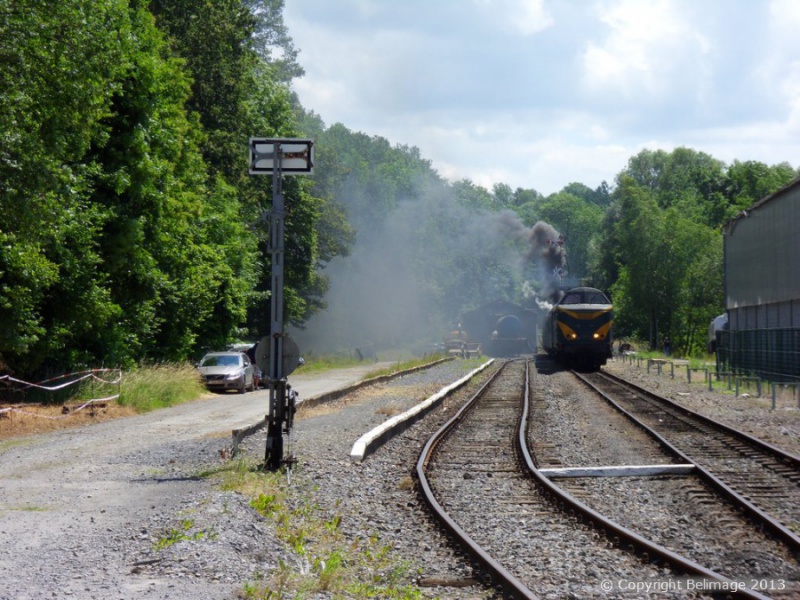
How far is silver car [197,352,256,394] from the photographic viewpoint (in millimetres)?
34188

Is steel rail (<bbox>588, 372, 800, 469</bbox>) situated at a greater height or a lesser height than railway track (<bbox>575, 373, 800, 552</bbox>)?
greater

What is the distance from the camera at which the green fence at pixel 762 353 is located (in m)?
33.0

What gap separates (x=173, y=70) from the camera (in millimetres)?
31859

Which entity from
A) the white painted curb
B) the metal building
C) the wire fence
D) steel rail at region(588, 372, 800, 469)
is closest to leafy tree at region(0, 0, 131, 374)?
the wire fence

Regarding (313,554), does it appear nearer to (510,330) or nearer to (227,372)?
(227,372)

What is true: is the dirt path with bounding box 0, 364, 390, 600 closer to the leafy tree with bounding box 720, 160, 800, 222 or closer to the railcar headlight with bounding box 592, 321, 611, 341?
the railcar headlight with bounding box 592, 321, 611, 341

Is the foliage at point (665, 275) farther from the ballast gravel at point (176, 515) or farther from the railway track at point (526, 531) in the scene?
the railway track at point (526, 531)

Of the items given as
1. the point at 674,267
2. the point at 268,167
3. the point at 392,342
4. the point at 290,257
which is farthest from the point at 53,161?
the point at 392,342

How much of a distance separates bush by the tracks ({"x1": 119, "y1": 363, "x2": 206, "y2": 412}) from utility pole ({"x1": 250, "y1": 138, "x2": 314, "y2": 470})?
45.8 ft

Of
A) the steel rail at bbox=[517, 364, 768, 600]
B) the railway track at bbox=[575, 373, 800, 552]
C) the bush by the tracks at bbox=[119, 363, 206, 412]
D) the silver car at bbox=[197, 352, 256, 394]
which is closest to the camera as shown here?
the steel rail at bbox=[517, 364, 768, 600]

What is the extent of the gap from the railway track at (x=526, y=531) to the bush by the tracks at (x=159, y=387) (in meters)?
12.7

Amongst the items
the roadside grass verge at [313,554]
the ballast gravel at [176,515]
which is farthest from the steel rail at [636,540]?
the roadside grass verge at [313,554]

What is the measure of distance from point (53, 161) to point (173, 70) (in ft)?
42.8

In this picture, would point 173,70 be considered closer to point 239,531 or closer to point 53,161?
point 53,161
